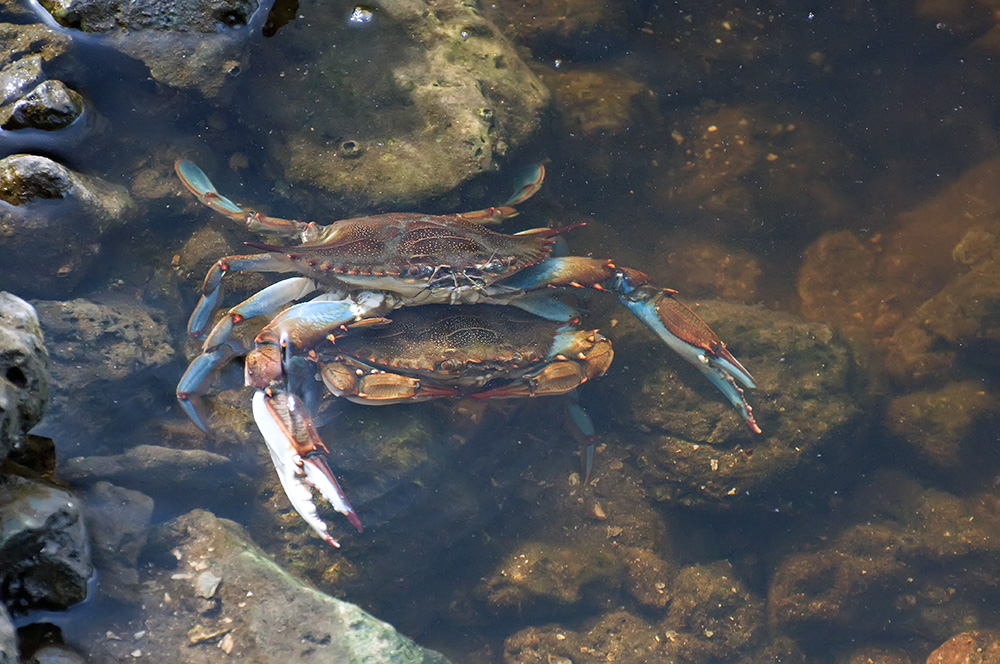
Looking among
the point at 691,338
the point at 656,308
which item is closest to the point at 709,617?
the point at 691,338

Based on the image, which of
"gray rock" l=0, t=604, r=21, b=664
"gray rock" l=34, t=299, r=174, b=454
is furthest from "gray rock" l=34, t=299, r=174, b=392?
"gray rock" l=0, t=604, r=21, b=664

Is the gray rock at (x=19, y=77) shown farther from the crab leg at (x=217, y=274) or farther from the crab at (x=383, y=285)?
the crab leg at (x=217, y=274)

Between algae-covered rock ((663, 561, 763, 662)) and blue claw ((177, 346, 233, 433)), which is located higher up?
blue claw ((177, 346, 233, 433))

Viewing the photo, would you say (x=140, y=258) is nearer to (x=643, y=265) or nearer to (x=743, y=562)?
(x=643, y=265)

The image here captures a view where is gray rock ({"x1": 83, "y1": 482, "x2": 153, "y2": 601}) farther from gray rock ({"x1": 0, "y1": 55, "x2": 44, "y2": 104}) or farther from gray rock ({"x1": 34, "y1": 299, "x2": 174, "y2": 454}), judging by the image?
gray rock ({"x1": 0, "y1": 55, "x2": 44, "y2": 104})

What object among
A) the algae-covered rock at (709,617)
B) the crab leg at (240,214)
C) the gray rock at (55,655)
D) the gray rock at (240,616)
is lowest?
the algae-covered rock at (709,617)

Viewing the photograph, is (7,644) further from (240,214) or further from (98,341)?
(240,214)

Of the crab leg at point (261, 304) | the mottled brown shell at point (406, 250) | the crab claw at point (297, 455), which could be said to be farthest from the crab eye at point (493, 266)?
the crab claw at point (297, 455)
